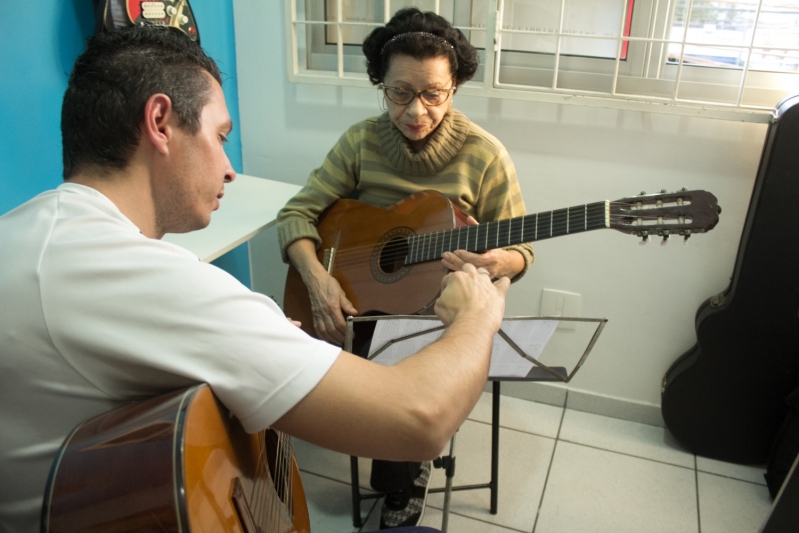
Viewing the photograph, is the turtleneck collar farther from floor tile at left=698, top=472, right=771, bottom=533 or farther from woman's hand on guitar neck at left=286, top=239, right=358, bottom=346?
floor tile at left=698, top=472, right=771, bottom=533

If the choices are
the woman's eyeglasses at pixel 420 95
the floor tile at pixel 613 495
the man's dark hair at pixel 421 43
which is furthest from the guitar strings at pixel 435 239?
the floor tile at pixel 613 495

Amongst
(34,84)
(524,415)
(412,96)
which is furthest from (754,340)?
(34,84)

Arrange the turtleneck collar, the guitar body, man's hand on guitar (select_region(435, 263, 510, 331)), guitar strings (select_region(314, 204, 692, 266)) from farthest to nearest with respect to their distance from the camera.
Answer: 1. the turtleneck collar
2. the guitar body
3. guitar strings (select_region(314, 204, 692, 266))
4. man's hand on guitar (select_region(435, 263, 510, 331))

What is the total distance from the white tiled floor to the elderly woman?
180 mm

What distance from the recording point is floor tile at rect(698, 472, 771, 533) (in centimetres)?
174

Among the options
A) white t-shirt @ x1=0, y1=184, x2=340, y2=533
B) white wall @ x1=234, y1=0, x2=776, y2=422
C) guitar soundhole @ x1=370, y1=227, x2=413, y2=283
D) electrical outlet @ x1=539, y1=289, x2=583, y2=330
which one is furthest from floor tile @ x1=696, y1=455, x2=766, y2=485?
white t-shirt @ x1=0, y1=184, x2=340, y2=533

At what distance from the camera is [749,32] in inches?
68.4

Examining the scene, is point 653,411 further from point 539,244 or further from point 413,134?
point 413,134

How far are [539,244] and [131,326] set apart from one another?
1.57 meters

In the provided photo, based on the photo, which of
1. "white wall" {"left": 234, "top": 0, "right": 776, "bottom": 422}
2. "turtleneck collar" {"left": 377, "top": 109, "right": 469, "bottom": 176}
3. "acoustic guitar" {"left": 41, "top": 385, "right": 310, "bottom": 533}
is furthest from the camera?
"white wall" {"left": 234, "top": 0, "right": 776, "bottom": 422}

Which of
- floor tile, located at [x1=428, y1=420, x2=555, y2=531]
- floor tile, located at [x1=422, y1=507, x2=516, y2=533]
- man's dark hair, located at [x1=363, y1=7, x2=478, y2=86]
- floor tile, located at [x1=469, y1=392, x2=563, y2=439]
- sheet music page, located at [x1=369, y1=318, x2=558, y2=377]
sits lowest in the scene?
floor tile, located at [x1=422, y1=507, x2=516, y2=533]

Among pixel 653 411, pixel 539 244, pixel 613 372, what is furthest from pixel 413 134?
pixel 653 411

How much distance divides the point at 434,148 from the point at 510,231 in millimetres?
349

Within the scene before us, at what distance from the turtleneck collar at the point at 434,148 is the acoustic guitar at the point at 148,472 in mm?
1023
